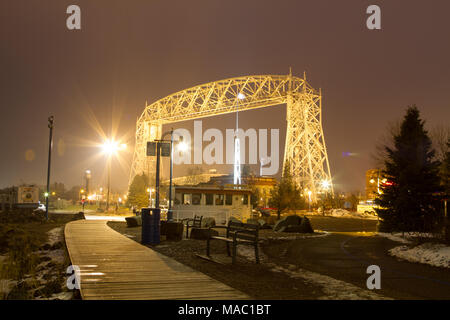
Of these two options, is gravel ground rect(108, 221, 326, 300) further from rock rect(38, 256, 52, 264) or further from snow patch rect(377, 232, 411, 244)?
snow patch rect(377, 232, 411, 244)

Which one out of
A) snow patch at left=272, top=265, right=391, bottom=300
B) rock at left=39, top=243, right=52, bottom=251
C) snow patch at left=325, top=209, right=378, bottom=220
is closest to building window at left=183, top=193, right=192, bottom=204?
rock at left=39, top=243, right=52, bottom=251

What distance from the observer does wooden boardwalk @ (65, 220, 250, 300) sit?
5.47 m

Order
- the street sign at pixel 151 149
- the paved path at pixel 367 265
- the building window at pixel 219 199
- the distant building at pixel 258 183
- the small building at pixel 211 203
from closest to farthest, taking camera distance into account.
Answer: the paved path at pixel 367 265 < the street sign at pixel 151 149 < the small building at pixel 211 203 < the building window at pixel 219 199 < the distant building at pixel 258 183

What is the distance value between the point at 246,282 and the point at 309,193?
44.1 meters

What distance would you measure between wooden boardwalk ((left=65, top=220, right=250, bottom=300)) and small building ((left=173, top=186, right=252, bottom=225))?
16168 mm

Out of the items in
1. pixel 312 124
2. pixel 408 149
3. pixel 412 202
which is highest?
pixel 312 124

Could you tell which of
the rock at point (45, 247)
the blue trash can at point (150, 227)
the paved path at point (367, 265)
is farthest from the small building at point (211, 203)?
the blue trash can at point (150, 227)

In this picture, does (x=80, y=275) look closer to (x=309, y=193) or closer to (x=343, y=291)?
(x=343, y=291)

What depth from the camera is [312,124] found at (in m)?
48.2

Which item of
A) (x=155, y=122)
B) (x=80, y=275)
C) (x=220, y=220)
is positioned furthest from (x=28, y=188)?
(x=80, y=275)

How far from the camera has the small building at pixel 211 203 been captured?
25.8 metres

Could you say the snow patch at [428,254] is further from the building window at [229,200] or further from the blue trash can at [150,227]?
the building window at [229,200]

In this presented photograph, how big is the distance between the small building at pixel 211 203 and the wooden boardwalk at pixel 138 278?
53.0ft

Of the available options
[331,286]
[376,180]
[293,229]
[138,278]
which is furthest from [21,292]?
[376,180]
